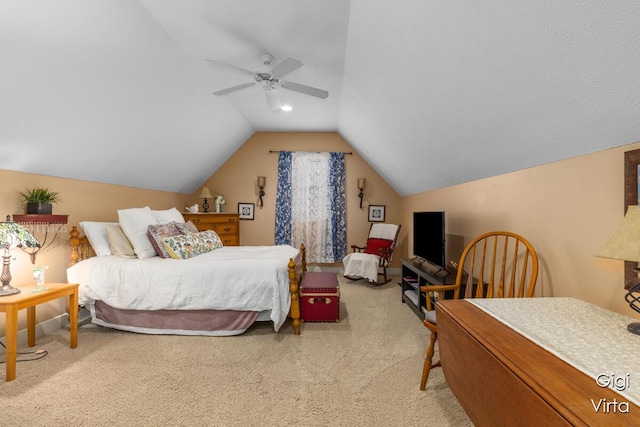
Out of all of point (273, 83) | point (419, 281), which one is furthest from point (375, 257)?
point (273, 83)

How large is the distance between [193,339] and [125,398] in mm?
801

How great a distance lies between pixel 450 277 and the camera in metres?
2.46

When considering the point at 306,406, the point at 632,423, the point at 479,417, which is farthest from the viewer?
the point at 306,406

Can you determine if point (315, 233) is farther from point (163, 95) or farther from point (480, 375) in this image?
point (480, 375)

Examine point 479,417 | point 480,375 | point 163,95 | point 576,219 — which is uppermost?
point 163,95

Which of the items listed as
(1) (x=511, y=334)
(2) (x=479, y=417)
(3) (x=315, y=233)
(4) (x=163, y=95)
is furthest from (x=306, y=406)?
(3) (x=315, y=233)

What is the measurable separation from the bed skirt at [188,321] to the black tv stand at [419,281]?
1.58m

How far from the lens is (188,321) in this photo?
259cm

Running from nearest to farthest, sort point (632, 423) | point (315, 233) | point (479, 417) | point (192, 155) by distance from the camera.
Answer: point (632, 423) < point (479, 417) < point (192, 155) < point (315, 233)

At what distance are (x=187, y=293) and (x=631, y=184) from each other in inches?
114

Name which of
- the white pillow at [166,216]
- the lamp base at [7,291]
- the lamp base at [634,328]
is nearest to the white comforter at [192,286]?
the lamp base at [7,291]

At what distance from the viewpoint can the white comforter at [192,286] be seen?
8.26 feet

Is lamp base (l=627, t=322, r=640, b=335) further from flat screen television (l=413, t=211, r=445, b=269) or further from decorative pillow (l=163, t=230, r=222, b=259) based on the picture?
decorative pillow (l=163, t=230, r=222, b=259)

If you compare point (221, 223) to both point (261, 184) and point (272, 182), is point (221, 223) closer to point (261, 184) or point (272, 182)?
point (261, 184)
